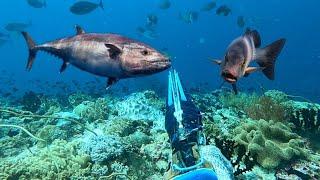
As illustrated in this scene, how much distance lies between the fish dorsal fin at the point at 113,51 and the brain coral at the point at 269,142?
11.9 feet

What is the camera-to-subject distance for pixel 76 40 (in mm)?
4344

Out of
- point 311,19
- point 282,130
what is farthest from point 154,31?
point 311,19

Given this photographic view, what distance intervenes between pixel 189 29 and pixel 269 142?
144122 mm

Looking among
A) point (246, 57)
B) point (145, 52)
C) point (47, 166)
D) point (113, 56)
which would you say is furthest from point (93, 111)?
point (246, 57)

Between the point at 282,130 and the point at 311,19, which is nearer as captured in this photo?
the point at 282,130

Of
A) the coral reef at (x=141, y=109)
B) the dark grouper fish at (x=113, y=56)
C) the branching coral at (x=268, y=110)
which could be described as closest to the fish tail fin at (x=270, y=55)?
the dark grouper fish at (x=113, y=56)

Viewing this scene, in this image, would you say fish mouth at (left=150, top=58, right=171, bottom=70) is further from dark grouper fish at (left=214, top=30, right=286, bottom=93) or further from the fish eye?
dark grouper fish at (left=214, top=30, right=286, bottom=93)

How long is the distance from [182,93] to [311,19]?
150 m

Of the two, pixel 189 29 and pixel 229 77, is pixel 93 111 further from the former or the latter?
pixel 189 29

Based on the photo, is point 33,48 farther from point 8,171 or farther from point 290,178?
point 290,178

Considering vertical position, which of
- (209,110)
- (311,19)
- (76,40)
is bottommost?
(209,110)

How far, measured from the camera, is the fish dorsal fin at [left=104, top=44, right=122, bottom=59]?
3.81 meters

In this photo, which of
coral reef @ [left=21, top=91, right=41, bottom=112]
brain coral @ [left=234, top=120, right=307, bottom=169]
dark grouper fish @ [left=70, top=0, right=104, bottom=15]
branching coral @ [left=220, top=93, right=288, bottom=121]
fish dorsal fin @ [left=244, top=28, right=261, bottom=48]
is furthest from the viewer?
dark grouper fish @ [left=70, top=0, right=104, bottom=15]

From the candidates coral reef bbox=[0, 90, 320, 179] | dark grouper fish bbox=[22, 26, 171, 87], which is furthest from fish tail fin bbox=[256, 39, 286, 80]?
coral reef bbox=[0, 90, 320, 179]
